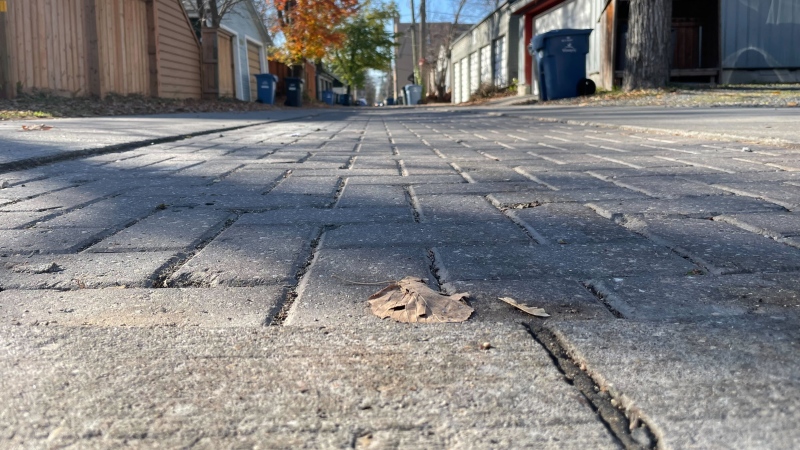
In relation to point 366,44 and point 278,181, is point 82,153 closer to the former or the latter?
point 278,181

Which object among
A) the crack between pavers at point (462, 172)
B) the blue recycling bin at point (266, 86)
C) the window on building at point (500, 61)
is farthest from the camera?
the window on building at point (500, 61)

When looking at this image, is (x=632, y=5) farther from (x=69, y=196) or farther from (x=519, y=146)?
(x=69, y=196)

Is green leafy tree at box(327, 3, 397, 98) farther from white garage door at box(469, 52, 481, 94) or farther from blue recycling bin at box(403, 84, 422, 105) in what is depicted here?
white garage door at box(469, 52, 481, 94)

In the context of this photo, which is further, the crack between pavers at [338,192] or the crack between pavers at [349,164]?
the crack between pavers at [349,164]

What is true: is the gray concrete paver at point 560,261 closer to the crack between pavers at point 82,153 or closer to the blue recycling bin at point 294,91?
the crack between pavers at point 82,153

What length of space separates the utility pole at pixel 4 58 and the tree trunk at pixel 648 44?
36.9 feet

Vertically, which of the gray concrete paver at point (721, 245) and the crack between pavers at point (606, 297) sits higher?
the gray concrete paver at point (721, 245)

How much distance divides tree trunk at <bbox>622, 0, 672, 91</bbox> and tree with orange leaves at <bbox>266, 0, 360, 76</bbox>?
12.4m

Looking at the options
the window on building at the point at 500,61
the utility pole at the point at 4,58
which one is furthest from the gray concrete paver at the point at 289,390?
the window on building at the point at 500,61

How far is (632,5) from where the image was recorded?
13.4 meters

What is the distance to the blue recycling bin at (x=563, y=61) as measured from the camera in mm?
15195

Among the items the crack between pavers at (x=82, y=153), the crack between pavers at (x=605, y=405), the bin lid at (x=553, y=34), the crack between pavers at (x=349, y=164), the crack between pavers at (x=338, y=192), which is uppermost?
the bin lid at (x=553, y=34)

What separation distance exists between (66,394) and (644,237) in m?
1.63

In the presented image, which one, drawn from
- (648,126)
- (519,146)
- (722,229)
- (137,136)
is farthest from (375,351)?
(648,126)
